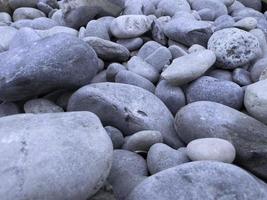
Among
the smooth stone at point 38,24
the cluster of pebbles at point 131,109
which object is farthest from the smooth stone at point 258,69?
the smooth stone at point 38,24

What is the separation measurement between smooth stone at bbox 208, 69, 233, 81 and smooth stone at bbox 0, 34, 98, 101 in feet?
2.18

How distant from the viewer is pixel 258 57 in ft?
8.22

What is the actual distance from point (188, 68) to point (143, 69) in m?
0.29

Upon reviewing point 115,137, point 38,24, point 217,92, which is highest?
point 217,92

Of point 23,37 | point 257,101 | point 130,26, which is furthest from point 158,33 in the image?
point 257,101

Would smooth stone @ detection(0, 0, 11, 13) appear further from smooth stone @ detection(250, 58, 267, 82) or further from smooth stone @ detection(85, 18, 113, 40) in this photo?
smooth stone @ detection(250, 58, 267, 82)

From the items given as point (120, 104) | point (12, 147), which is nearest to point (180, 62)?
point (120, 104)

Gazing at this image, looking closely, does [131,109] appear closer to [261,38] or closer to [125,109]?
[125,109]

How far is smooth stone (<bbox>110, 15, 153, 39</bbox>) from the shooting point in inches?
103

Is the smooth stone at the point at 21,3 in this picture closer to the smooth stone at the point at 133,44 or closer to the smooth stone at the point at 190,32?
the smooth stone at the point at 133,44

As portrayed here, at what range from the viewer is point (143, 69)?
2.35 meters

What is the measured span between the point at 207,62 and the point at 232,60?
0.65 feet

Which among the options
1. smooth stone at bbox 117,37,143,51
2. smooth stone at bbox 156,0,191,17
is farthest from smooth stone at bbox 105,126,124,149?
smooth stone at bbox 156,0,191,17

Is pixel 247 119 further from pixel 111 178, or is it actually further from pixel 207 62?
pixel 111 178
